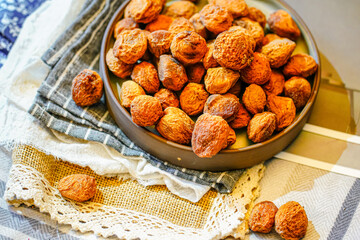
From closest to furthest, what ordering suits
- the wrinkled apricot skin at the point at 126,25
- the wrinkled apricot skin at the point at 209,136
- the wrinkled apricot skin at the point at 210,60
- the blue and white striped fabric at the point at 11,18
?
1. the wrinkled apricot skin at the point at 209,136
2. the wrinkled apricot skin at the point at 210,60
3. the wrinkled apricot skin at the point at 126,25
4. the blue and white striped fabric at the point at 11,18

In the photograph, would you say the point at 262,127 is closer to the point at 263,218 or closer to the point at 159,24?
the point at 263,218

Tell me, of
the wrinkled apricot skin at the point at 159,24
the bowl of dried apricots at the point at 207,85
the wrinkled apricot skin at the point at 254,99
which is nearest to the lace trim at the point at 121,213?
the bowl of dried apricots at the point at 207,85

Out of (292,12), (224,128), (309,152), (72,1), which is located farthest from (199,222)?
(72,1)

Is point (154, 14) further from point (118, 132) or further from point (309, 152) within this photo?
point (309, 152)

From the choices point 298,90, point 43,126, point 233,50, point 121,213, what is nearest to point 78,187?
point 121,213

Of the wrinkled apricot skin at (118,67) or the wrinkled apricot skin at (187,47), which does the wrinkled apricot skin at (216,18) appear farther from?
the wrinkled apricot skin at (118,67)
